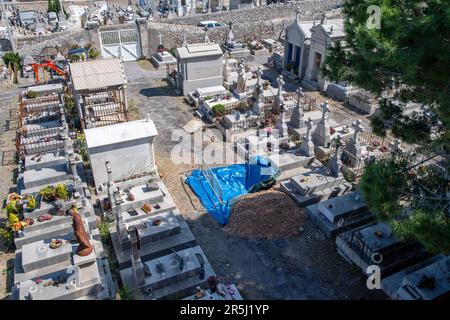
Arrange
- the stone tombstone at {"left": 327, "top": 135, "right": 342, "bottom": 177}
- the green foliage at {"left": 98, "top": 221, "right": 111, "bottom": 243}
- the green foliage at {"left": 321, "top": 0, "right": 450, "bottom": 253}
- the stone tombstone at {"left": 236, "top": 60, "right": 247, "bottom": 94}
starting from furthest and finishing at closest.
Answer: the stone tombstone at {"left": 236, "top": 60, "right": 247, "bottom": 94}
the stone tombstone at {"left": 327, "top": 135, "right": 342, "bottom": 177}
the green foliage at {"left": 98, "top": 221, "right": 111, "bottom": 243}
the green foliage at {"left": 321, "top": 0, "right": 450, "bottom": 253}

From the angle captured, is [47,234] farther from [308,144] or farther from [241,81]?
[241,81]

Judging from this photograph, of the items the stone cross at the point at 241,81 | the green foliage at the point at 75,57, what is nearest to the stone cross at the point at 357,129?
the stone cross at the point at 241,81

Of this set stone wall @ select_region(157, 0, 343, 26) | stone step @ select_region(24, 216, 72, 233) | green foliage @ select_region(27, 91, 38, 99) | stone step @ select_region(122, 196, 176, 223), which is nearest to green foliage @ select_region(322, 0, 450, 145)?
stone step @ select_region(122, 196, 176, 223)

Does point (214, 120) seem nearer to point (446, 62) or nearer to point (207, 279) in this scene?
point (207, 279)

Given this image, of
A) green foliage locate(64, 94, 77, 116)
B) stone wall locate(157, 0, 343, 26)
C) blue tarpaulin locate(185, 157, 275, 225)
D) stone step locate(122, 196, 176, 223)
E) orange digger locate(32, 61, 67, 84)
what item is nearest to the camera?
stone step locate(122, 196, 176, 223)

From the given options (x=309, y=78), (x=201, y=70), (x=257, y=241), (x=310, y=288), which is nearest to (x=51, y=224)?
(x=257, y=241)

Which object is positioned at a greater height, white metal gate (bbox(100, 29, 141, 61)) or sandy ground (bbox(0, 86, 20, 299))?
white metal gate (bbox(100, 29, 141, 61))

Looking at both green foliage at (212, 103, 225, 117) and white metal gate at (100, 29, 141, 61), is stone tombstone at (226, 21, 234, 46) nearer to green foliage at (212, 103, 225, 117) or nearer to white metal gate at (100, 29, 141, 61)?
white metal gate at (100, 29, 141, 61)

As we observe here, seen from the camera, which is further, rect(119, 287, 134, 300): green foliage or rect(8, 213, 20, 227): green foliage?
Result: rect(8, 213, 20, 227): green foliage
